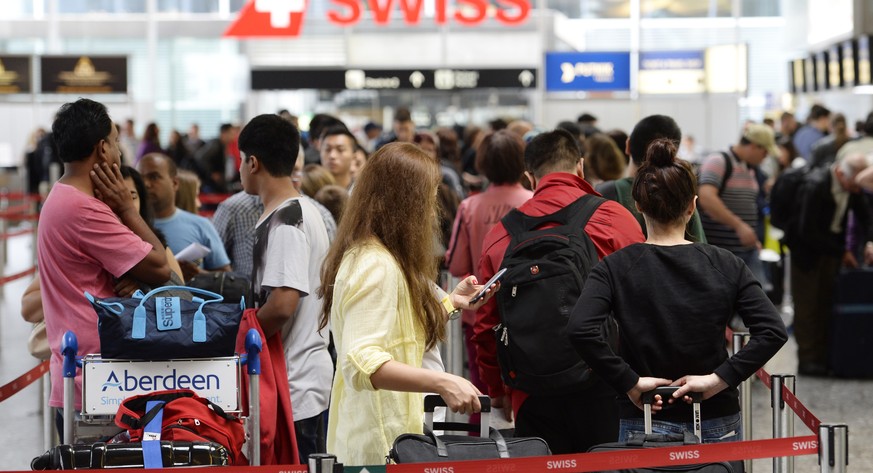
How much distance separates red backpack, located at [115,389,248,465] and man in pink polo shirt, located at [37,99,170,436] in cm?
42

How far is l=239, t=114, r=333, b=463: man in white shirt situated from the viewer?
4.22m

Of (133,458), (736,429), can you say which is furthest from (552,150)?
(133,458)

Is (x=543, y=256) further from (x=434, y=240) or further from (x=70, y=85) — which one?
(x=70, y=85)

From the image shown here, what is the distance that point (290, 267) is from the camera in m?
4.23

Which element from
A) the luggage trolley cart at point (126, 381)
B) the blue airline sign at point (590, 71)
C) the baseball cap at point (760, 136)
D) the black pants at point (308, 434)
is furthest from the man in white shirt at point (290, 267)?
the blue airline sign at point (590, 71)

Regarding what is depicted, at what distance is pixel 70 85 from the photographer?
67.6 ft

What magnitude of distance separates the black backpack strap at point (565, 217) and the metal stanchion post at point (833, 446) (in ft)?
4.27

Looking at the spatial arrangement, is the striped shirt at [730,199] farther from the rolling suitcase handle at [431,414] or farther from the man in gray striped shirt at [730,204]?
the rolling suitcase handle at [431,414]

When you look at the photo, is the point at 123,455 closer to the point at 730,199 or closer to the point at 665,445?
the point at 665,445

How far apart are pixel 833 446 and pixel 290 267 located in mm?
1873

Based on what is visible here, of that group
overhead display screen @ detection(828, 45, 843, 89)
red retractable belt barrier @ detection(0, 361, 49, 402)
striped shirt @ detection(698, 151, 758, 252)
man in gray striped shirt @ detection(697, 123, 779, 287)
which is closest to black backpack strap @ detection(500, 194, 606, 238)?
red retractable belt barrier @ detection(0, 361, 49, 402)

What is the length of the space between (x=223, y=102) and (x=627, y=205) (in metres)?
17.5

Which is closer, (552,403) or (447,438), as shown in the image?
(447,438)

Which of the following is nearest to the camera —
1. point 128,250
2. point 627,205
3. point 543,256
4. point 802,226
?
point 128,250
